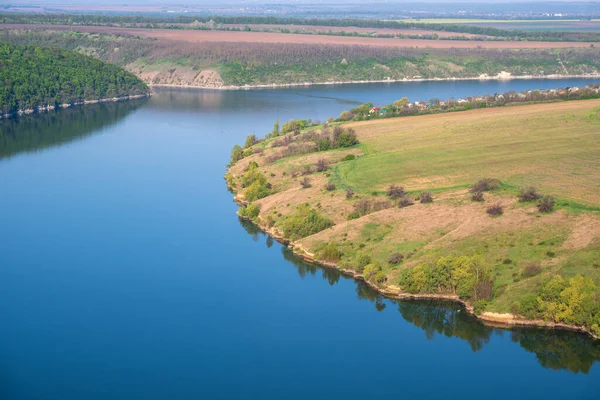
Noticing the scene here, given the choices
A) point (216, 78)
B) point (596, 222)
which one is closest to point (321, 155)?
point (596, 222)

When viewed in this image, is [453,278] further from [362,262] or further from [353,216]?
[353,216]

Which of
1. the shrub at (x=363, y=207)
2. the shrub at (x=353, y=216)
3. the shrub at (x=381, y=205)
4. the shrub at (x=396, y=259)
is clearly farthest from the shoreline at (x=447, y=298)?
the shrub at (x=381, y=205)

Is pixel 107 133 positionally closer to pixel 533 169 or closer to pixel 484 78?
pixel 533 169

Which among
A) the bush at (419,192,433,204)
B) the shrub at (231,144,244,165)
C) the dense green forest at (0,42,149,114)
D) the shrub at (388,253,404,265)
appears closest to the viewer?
the shrub at (388,253,404,265)

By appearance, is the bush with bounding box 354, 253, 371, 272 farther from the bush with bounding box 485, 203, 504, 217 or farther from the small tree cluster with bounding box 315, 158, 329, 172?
the small tree cluster with bounding box 315, 158, 329, 172

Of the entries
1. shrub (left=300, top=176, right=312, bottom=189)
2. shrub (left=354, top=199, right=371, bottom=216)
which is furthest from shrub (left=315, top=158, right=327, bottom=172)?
shrub (left=354, top=199, right=371, bottom=216)

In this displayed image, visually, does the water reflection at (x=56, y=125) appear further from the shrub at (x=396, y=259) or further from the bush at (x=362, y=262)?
the shrub at (x=396, y=259)

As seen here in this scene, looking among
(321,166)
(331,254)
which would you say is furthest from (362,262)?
(321,166)
